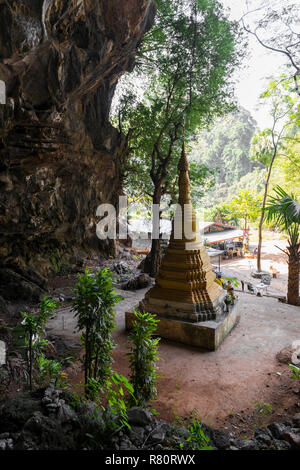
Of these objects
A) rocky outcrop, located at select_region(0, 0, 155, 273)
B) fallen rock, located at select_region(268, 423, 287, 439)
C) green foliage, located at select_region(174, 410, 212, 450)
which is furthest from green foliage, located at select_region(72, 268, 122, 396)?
rocky outcrop, located at select_region(0, 0, 155, 273)

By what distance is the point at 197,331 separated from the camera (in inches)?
260

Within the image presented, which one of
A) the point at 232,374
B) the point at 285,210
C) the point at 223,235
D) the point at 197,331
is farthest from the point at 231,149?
the point at 232,374

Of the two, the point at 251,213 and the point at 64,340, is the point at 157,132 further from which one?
the point at 251,213

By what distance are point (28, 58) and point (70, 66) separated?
2723 millimetres

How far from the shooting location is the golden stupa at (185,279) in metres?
7.04

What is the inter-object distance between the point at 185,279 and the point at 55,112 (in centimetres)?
775

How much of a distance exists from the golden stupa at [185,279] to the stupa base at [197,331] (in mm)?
180

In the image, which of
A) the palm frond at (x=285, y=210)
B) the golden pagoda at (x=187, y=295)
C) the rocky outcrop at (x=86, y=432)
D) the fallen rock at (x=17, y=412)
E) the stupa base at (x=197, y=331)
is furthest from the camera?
the palm frond at (x=285, y=210)

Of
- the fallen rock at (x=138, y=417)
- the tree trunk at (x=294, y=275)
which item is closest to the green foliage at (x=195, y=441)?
the fallen rock at (x=138, y=417)

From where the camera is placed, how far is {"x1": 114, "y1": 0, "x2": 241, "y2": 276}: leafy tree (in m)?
12.3

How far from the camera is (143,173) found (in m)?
17.0

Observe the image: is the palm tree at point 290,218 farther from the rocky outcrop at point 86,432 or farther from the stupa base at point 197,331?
the rocky outcrop at point 86,432

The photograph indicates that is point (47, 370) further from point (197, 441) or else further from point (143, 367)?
point (197, 441)

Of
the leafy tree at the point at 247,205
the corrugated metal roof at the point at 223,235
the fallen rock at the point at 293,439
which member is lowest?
the fallen rock at the point at 293,439
